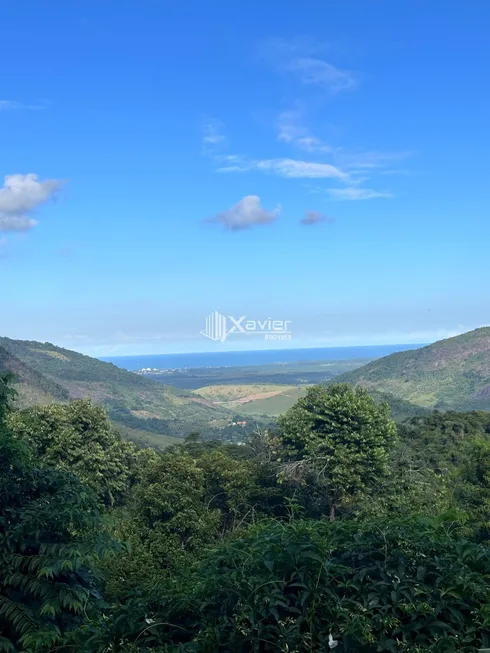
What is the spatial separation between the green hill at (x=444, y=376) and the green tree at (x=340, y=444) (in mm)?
126167

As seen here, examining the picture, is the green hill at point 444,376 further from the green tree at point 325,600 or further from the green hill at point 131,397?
the green tree at point 325,600

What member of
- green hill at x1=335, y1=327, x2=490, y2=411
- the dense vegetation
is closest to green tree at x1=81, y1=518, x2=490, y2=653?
the dense vegetation

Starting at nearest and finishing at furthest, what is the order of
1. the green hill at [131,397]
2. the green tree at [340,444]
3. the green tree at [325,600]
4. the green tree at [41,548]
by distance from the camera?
1. the green tree at [325,600]
2. the green tree at [41,548]
3. the green tree at [340,444]
4. the green hill at [131,397]

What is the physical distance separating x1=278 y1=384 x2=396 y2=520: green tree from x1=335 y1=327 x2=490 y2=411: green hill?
126167 mm

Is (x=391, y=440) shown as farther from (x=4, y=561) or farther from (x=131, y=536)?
(x=4, y=561)

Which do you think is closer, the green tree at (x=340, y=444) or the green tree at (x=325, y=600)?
the green tree at (x=325, y=600)

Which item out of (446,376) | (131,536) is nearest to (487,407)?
(446,376)

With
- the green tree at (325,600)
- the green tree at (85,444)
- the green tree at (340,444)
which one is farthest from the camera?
the green tree at (85,444)

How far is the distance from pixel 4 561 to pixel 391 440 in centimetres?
2149

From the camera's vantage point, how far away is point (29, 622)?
13.9 ft

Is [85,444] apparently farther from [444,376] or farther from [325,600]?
[444,376]

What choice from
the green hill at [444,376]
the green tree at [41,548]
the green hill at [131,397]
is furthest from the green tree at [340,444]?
the green hill at [444,376]

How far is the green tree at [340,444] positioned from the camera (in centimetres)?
2228

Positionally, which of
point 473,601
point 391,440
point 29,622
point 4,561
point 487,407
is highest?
point 473,601
